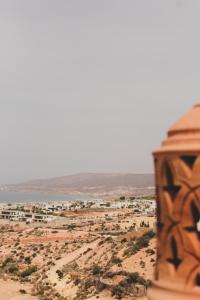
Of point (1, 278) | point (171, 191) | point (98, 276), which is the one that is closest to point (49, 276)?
point (1, 278)

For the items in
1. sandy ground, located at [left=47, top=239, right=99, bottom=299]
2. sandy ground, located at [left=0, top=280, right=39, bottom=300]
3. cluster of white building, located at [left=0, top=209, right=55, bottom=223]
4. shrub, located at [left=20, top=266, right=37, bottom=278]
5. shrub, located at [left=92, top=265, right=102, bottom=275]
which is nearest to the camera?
sandy ground, located at [left=47, top=239, right=99, bottom=299]

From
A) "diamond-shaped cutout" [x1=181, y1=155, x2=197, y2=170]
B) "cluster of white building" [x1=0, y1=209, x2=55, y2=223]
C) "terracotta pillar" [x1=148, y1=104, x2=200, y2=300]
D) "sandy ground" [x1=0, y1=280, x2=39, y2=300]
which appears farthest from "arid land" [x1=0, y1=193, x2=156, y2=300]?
"cluster of white building" [x1=0, y1=209, x2=55, y2=223]

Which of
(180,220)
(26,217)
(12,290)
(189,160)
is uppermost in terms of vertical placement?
(26,217)

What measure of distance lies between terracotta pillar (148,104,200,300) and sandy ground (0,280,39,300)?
2663cm

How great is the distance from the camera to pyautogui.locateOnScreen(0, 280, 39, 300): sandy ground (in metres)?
33.4

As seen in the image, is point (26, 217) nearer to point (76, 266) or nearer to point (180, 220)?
point (76, 266)

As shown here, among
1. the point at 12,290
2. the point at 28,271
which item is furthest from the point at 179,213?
the point at 28,271

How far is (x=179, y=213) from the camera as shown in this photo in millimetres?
7422

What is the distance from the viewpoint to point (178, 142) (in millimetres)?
7652

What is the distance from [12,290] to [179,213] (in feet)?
102

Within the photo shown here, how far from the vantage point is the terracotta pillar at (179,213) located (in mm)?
7301

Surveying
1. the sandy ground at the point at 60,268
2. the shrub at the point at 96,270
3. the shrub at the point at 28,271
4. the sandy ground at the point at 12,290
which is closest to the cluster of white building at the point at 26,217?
the sandy ground at the point at 60,268

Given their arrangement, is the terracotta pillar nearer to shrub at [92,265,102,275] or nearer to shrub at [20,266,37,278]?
shrub at [92,265,102,275]

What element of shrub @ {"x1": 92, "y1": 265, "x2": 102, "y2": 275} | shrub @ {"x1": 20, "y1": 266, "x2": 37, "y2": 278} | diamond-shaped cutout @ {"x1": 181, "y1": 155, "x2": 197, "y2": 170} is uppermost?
diamond-shaped cutout @ {"x1": 181, "y1": 155, "x2": 197, "y2": 170}
